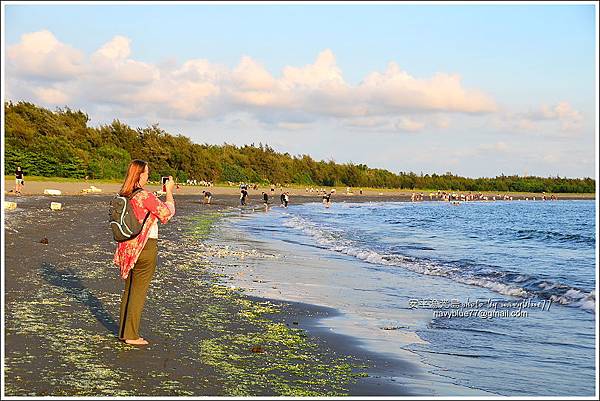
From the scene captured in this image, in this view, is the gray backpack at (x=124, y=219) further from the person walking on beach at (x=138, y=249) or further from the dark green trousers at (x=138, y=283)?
the dark green trousers at (x=138, y=283)

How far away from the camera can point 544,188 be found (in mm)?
164750

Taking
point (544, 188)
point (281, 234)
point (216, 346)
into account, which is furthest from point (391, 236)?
point (544, 188)

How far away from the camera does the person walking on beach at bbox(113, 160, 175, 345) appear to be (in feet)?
23.2

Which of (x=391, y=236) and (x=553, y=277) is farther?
(x=391, y=236)

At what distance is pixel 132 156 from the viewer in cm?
7331

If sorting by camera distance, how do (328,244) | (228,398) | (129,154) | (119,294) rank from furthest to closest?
(129,154)
(328,244)
(119,294)
(228,398)

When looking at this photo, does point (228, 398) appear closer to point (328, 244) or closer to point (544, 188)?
point (328, 244)

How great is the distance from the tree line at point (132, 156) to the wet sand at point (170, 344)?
48.1 m

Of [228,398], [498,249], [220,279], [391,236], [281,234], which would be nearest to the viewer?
[228,398]

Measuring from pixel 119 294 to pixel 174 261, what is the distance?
467 centimetres

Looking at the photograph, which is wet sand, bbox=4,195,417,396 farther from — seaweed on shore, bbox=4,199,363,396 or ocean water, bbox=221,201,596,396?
ocean water, bbox=221,201,596,396

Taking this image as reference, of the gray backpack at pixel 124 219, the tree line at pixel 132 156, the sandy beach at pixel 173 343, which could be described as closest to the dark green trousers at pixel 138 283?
the gray backpack at pixel 124 219

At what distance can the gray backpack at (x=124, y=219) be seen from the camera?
7066mm

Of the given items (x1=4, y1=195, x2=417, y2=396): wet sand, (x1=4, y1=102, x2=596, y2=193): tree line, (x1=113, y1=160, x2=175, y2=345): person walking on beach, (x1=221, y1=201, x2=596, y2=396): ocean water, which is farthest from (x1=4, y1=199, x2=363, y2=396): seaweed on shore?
(x1=4, y1=102, x2=596, y2=193): tree line
